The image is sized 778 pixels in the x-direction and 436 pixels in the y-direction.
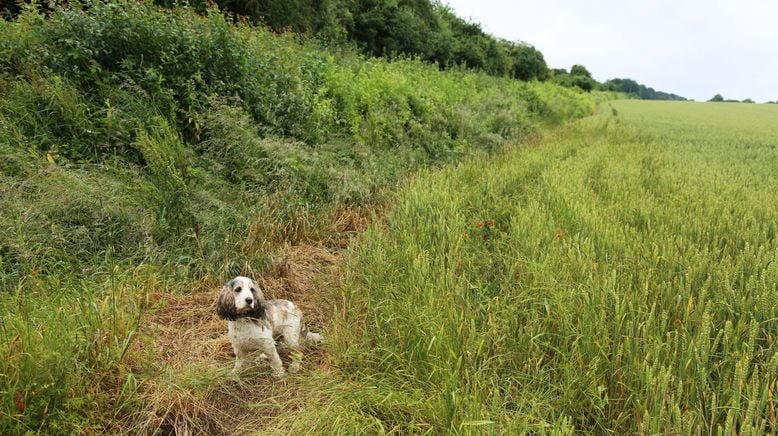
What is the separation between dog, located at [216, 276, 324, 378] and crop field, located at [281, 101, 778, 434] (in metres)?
0.38

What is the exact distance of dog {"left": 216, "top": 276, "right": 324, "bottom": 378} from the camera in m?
2.44

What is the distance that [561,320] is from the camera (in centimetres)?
223

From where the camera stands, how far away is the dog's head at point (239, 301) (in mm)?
2424

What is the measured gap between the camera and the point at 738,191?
15.6ft

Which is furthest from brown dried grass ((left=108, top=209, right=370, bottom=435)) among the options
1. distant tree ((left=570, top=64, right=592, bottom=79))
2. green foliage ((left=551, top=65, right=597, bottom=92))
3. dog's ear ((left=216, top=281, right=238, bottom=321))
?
distant tree ((left=570, top=64, right=592, bottom=79))

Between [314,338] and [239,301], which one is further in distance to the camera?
[314,338]

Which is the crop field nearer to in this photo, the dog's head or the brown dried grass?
the brown dried grass

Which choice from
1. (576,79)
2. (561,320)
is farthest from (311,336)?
(576,79)

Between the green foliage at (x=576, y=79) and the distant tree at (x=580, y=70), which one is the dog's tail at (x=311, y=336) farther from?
the distant tree at (x=580, y=70)

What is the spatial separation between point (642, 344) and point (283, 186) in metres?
3.66

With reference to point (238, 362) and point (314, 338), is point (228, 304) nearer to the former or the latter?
point (238, 362)

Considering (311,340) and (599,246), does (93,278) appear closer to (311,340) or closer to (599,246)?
(311,340)

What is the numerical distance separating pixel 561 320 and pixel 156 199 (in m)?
3.56

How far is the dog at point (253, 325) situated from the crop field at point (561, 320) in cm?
38
